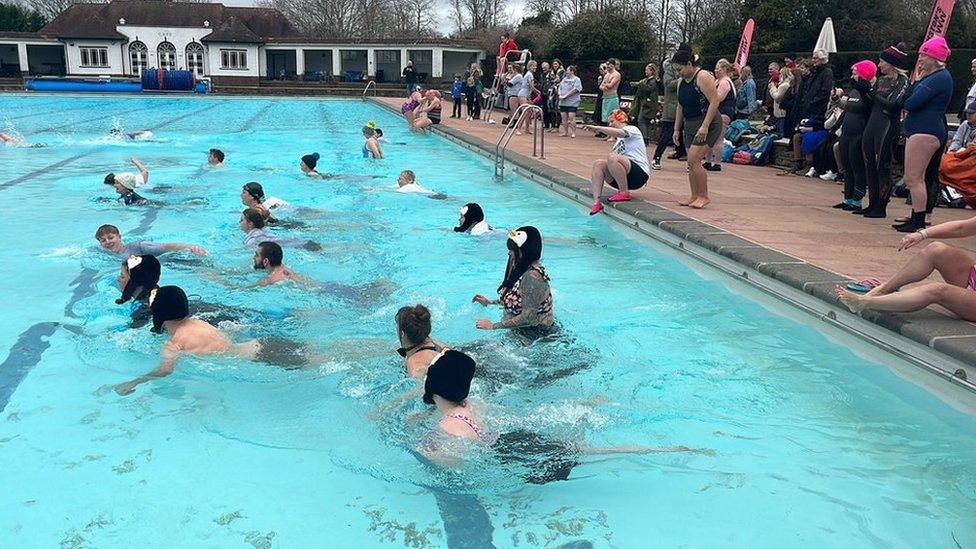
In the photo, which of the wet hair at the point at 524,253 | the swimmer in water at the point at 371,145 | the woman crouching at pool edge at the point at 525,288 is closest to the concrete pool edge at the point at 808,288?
the woman crouching at pool edge at the point at 525,288

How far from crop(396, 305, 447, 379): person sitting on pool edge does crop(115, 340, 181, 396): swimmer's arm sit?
5.27ft

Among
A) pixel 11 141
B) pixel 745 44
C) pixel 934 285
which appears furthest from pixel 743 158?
pixel 11 141

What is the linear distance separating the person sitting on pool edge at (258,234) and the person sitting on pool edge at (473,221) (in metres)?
1.58

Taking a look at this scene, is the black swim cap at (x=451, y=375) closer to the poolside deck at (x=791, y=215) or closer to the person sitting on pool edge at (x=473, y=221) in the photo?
the poolside deck at (x=791, y=215)

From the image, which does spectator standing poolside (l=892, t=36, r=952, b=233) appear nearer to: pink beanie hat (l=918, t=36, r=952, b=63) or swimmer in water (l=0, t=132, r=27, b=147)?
pink beanie hat (l=918, t=36, r=952, b=63)

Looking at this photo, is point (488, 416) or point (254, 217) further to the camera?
point (254, 217)

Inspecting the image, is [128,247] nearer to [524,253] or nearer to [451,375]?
[524,253]

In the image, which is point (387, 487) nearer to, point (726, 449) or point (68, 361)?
point (726, 449)

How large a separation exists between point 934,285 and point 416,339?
3009 millimetres

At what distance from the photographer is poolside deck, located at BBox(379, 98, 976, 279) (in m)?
6.26

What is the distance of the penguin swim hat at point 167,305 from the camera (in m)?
4.73

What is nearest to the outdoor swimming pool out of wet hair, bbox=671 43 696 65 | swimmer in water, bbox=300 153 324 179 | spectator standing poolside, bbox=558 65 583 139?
wet hair, bbox=671 43 696 65

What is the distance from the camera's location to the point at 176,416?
449 centimetres

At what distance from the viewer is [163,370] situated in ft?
15.9
